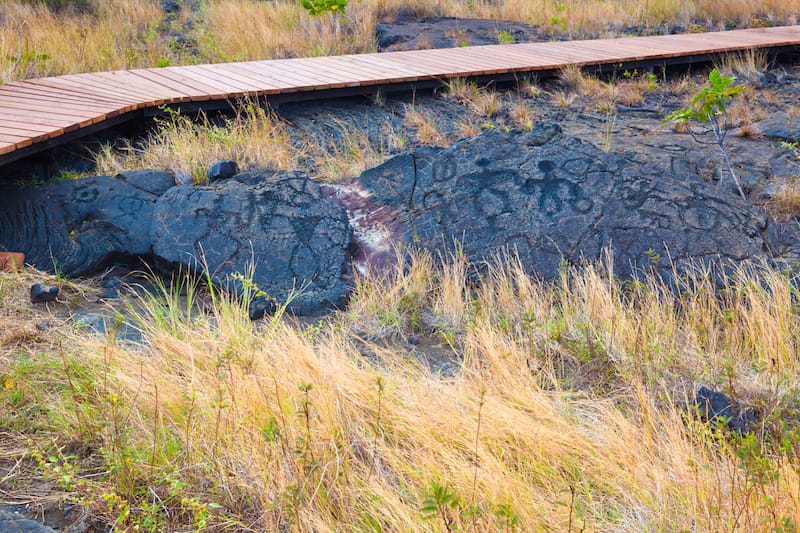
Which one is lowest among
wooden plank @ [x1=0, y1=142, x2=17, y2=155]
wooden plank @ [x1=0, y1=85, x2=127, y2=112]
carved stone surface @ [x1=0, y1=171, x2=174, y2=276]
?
carved stone surface @ [x1=0, y1=171, x2=174, y2=276]

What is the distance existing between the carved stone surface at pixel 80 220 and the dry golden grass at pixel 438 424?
87 cm

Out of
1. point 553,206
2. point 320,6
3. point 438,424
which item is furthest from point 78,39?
point 438,424

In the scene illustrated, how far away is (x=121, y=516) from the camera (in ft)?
7.71

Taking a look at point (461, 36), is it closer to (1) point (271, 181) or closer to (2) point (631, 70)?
(2) point (631, 70)

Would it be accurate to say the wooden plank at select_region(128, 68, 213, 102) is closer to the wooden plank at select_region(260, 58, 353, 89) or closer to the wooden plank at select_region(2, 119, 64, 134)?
the wooden plank at select_region(260, 58, 353, 89)

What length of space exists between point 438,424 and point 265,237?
229cm

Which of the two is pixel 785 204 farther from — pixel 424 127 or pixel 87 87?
pixel 87 87

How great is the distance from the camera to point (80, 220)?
16.4 ft

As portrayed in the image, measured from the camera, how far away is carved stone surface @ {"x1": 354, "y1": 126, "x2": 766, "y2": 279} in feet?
14.8

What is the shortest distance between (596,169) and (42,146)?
141 inches

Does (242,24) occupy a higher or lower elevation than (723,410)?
higher

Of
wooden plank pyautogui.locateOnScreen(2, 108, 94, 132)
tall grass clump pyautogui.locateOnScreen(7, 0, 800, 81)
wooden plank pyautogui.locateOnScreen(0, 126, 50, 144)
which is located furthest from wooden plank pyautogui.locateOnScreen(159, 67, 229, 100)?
wooden plank pyautogui.locateOnScreen(0, 126, 50, 144)

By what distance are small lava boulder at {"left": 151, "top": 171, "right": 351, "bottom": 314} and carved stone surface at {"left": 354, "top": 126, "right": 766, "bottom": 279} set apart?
297 mm

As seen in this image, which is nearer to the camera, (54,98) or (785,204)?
(785,204)
